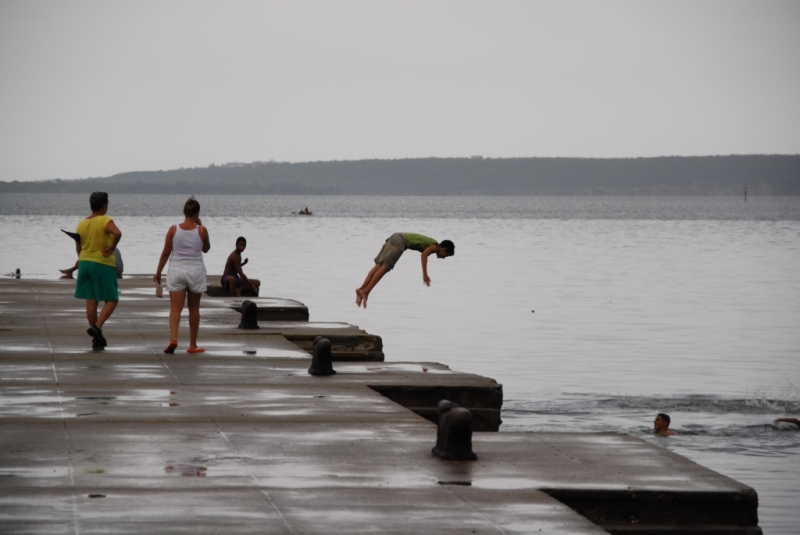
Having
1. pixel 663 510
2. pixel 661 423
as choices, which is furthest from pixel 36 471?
pixel 661 423

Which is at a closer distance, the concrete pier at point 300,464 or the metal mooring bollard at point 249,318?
the concrete pier at point 300,464

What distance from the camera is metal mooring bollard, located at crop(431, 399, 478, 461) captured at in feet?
26.1

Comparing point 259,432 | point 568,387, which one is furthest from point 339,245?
point 259,432

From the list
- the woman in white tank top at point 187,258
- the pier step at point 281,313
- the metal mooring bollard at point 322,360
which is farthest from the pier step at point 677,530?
the pier step at point 281,313

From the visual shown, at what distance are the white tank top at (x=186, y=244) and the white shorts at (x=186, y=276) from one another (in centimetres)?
8

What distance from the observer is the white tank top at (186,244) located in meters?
13.1

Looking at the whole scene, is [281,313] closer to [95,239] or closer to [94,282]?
[94,282]

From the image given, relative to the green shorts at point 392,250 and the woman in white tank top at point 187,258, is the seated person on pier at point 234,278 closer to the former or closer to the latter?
the green shorts at point 392,250

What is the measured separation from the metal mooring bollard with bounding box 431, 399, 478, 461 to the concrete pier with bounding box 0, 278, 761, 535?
8 centimetres

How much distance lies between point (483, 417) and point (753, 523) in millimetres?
4408

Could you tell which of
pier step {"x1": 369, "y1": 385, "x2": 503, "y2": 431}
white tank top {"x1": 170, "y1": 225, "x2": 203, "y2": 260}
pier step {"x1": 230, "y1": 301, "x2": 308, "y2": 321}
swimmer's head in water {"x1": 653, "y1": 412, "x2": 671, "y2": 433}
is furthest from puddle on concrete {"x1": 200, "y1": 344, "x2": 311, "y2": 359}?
pier step {"x1": 230, "y1": 301, "x2": 308, "y2": 321}

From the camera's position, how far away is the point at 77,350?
1388cm

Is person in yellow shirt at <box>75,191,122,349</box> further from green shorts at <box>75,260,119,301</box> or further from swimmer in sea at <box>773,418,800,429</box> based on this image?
swimmer in sea at <box>773,418,800,429</box>

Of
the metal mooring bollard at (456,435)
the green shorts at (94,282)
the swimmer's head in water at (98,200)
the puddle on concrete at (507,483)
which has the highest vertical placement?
the swimmer's head in water at (98,200)
